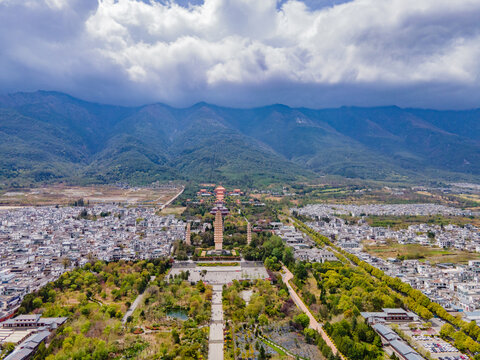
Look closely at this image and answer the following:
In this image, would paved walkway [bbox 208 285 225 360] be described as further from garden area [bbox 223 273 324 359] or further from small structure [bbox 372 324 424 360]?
small structure [bbox 372 324 424 360]

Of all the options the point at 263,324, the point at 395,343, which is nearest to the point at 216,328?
the point at 263,324

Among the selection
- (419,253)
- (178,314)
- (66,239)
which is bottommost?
(178,314)

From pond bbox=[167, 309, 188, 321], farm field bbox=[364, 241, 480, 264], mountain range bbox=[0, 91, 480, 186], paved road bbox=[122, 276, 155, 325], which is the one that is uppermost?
mountain range bbox=[0, 91, 480, 186]

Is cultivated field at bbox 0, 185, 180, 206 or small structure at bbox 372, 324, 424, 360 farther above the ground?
cultivated field at bbox 0, 185, 180, 206

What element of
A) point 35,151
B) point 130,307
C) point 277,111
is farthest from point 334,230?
point 277,111

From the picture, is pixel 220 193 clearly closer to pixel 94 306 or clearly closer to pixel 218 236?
pixel 218 236

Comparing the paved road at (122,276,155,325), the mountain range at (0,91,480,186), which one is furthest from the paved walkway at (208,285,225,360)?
the mountain range at (0,91,480,186)

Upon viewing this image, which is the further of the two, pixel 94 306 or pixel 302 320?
pixel 94 306

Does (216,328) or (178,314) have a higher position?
(216,328)
